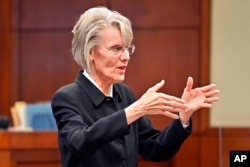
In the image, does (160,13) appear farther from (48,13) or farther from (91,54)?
(91,54)

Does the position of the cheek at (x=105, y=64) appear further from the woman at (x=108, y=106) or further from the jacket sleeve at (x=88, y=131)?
the jacket sleeve at (x=88, y=131)

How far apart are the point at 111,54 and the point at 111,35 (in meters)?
0.05

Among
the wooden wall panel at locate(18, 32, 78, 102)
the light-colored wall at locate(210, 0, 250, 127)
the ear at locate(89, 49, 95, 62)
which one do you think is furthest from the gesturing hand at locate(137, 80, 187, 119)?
the wooden wall panel at locate(18, 32, 78, 102)

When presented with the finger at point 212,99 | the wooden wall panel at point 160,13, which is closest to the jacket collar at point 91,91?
the finger at point 212,99

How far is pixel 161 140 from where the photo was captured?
190cm

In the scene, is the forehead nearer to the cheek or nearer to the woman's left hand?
the cheek

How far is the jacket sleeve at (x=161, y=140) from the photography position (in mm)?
1872

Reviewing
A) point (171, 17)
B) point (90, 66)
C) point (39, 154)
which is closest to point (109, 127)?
point (90, 66)

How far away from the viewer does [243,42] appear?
81.1 inches

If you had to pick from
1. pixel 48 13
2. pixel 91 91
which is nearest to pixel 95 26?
pixel 91 91

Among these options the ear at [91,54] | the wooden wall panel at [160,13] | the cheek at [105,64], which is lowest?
the cheek at [105,64]

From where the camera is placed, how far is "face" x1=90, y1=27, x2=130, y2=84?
1796 mm

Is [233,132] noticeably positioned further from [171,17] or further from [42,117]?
[171,17]

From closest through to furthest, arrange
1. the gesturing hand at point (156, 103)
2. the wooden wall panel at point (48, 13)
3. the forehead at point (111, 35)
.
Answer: the gesturing hand at point (156, 103)
the forehead at point (111, 35)
the wooden wall panel at point (48, 13)
